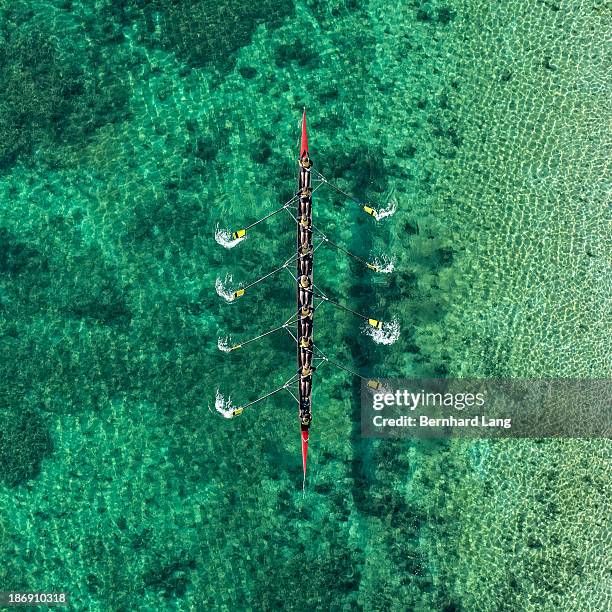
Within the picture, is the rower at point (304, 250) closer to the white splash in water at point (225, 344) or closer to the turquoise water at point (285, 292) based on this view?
the turquoise water at point (285, 292)

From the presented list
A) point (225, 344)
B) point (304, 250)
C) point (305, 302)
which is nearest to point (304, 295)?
point (305, 302)

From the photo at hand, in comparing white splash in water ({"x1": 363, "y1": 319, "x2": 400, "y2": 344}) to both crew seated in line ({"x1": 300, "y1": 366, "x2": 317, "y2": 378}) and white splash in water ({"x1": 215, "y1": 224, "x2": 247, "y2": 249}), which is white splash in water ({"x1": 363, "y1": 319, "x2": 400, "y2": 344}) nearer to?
crew seated in line ({"x1": 300, "y1": 366, "x2": 317, "y2": 378})

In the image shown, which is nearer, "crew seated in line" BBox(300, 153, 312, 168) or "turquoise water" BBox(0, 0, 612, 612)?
"crew seated in line" BBox(300, 153, 312, 168)

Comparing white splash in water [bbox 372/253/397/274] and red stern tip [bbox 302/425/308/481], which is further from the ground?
white splash in water [bbox 372/253/397/274]

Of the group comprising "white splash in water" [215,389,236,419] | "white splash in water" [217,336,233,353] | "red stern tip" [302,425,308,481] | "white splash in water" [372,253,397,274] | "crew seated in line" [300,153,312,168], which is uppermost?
"crew seated in line" [300,153,312,168]

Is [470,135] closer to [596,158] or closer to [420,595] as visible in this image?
[596,158]

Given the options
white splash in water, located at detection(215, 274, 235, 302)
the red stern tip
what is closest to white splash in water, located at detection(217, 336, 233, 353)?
white splash in water, located at detection(215, 274, 235, 302)

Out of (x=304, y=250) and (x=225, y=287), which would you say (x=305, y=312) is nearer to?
(x=304, y=250)

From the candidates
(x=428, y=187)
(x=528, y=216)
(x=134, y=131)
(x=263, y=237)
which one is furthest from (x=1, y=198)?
(x=528, y=216)

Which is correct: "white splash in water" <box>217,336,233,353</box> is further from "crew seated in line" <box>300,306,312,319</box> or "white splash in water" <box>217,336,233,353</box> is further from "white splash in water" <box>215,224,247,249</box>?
"white splash in water" <box>215,224,247,249</box>
